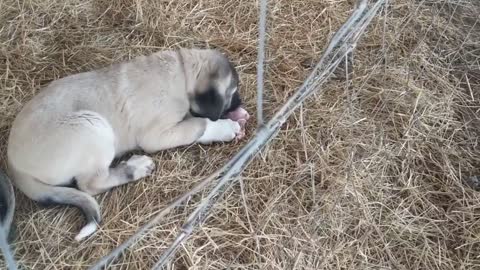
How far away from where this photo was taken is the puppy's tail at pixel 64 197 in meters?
2.62

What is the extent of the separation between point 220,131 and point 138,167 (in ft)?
1.35

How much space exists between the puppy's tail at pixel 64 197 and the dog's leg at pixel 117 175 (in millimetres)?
59

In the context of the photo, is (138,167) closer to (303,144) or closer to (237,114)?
(237,114)

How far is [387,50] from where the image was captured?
11.1 ft

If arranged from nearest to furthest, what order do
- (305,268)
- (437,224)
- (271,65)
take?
(305,268), (437,224), (271,65)

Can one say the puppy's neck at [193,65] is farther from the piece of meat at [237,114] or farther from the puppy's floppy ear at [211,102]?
the piece of meat at [237,114]

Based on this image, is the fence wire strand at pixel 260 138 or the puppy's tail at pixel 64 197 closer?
the fence wire strand at pixel 260 138

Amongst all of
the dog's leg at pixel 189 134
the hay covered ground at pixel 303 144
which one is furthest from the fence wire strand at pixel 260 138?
the dog's leg at pixel 189 134

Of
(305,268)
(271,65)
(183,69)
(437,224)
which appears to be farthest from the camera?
(271,65)

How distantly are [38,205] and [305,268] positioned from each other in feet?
3.85

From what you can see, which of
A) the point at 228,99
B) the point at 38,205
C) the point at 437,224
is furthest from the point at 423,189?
the point at 38,205

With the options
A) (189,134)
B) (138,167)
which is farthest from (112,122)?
(189,134)

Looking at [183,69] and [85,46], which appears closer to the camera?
[183,69]

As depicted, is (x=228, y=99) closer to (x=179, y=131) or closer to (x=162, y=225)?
(x=179, y=131)
